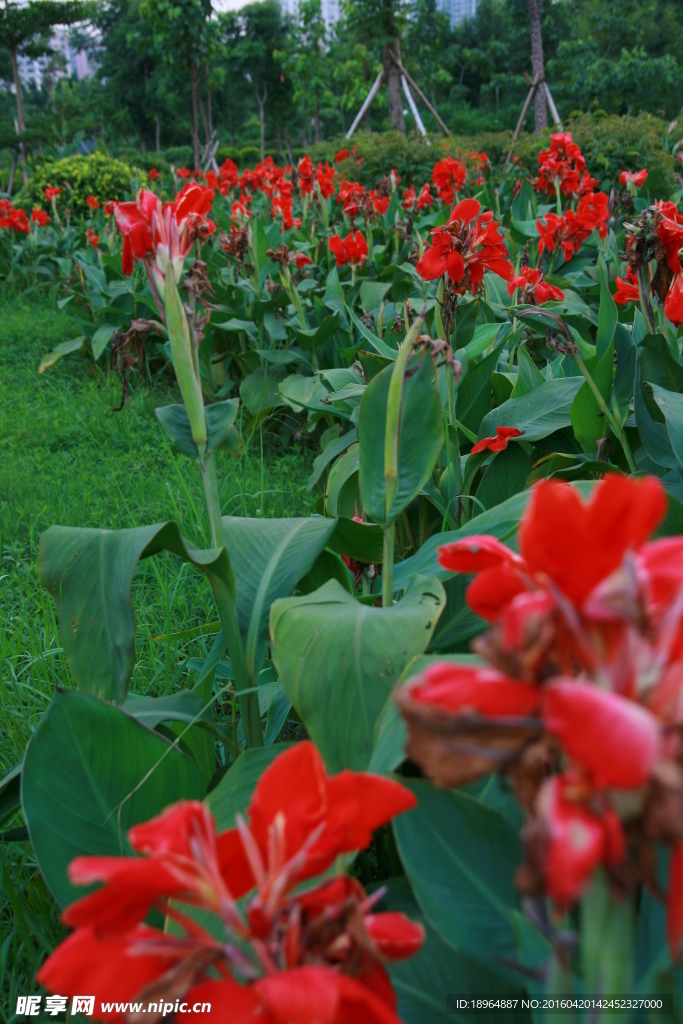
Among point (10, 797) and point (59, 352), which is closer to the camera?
point (10, 797)

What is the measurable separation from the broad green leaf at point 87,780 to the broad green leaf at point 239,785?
0.17 feet

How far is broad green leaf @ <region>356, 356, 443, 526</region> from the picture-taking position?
1103mm

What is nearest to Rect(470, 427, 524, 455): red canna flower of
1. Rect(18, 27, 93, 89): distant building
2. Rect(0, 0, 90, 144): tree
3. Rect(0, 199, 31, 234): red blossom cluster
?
Rect(0, 199, 31, 234): red blossom cluster

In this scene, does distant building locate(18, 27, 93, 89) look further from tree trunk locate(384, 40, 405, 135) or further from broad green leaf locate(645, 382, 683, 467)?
broad green leaf locate(645, 382, 683, 467)

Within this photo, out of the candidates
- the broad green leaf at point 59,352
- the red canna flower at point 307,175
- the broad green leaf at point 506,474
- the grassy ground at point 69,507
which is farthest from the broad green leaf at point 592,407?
the red canna flower at point 307,175

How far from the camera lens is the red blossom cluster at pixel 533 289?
2.23 m

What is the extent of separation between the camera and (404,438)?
1175 mm

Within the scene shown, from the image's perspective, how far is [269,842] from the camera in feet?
1.50

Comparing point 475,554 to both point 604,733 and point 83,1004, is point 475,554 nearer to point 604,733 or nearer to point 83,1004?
point 604,733

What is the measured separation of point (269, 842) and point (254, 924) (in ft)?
0.15

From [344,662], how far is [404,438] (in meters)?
0.45

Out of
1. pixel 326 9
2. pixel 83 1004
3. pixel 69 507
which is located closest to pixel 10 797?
pixel 83 1004

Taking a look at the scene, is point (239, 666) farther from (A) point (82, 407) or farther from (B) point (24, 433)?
(A) point (82, 407)

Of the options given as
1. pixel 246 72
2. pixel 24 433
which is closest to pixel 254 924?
pixel 24 433
